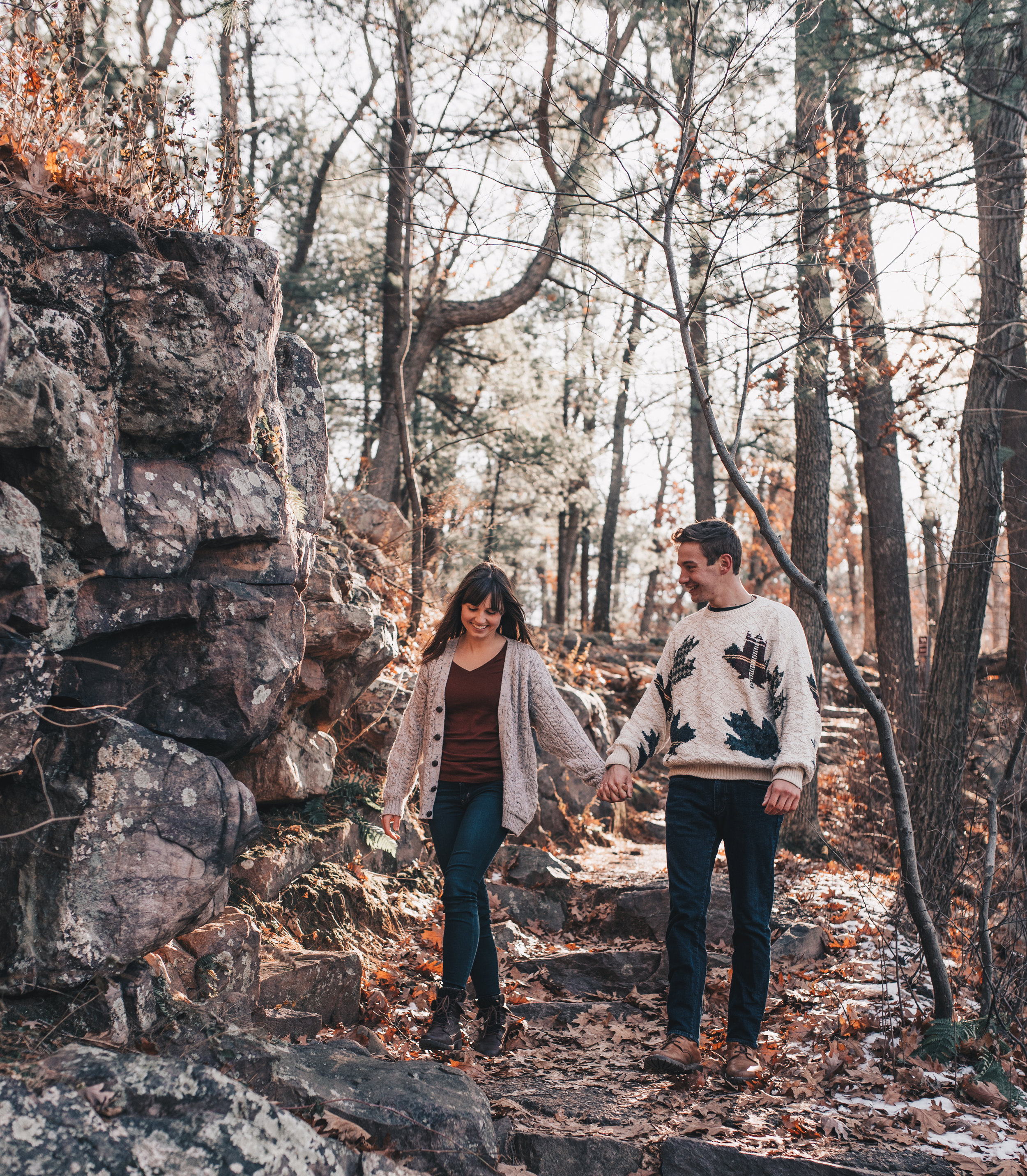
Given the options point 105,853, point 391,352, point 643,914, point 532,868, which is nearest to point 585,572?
point 391,352

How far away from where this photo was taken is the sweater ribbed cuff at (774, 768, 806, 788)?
3.55 metres

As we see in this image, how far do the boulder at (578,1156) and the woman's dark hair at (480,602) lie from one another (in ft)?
6.65

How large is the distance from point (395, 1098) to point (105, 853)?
4.49 feet

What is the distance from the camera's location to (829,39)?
23.2ft

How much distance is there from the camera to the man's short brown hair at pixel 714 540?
3.96 metres

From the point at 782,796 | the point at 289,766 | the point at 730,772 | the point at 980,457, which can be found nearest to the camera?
the point at 782,796

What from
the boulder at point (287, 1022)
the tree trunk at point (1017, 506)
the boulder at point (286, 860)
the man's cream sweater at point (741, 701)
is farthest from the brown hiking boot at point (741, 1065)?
the tree trunk at point (1017, 506)

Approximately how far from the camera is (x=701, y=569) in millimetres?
3986

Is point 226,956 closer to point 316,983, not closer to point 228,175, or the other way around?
point 316,983

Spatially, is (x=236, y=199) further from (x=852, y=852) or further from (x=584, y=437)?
(x=584, y=437)

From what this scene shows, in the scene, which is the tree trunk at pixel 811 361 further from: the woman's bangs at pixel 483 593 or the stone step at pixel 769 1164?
the stone step at pixel 769 1164

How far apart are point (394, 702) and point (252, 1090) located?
4620 mm

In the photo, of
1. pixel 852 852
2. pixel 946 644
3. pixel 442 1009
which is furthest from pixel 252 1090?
pixel 852 852

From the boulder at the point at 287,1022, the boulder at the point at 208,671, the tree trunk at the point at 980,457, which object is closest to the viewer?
the boulder at the point at 208,671
